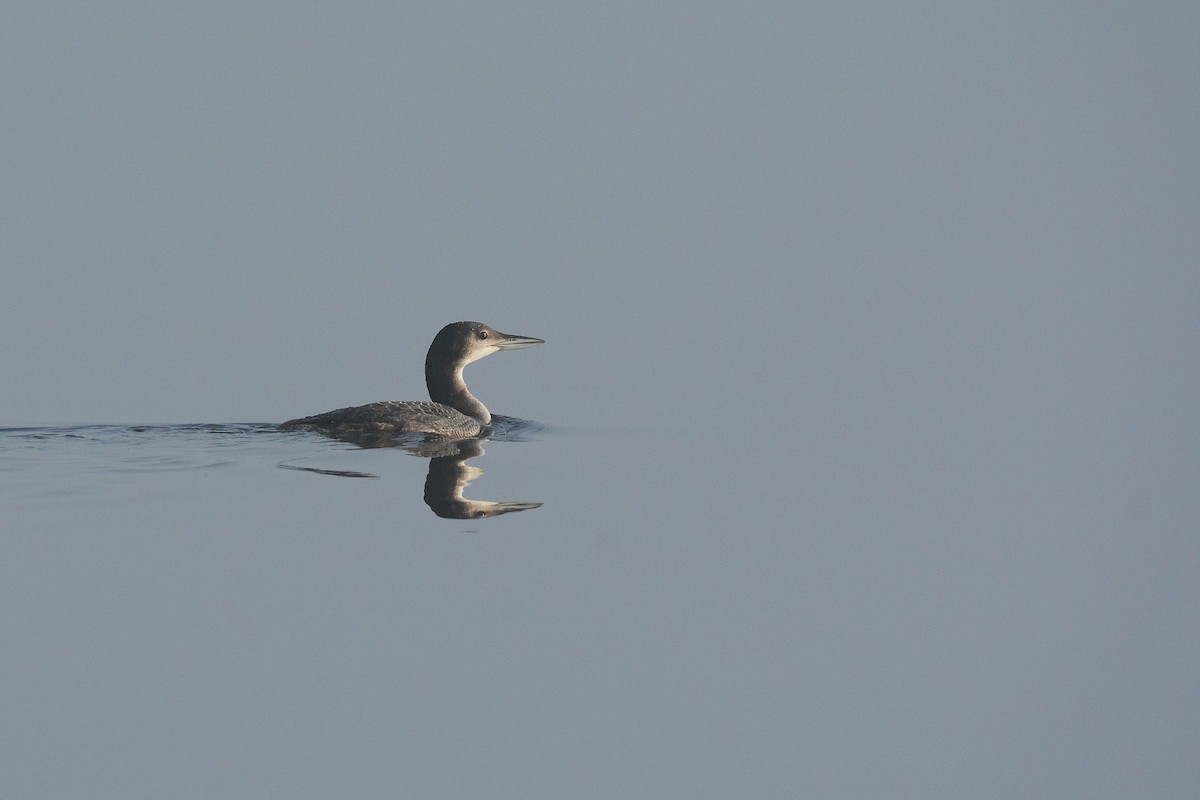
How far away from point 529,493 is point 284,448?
79.4 inches

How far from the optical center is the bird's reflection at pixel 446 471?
9250mm

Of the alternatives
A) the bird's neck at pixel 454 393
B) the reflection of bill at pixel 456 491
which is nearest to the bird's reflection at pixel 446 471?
the reflection of bill at pixel 456 491

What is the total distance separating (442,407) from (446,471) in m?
1.52

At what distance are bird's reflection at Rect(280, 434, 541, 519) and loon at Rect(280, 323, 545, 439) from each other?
9cm

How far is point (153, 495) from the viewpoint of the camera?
29.9ft

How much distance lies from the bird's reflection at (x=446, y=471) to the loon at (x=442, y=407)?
85 mm

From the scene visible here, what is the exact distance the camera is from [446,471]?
1044 cm

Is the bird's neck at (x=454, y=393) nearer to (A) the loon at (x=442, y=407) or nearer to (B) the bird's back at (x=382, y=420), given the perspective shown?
(A) the loon at (x=442, y=407)

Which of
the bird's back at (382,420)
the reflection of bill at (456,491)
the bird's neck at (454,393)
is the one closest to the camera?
the reflection of bill at (456,491)

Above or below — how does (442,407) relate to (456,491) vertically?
above

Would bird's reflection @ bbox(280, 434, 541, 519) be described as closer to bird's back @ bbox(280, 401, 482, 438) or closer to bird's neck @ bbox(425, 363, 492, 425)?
bird's back @ bbox(280, 401, 482, 438)

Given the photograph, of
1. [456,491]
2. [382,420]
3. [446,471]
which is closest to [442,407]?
[382,420]

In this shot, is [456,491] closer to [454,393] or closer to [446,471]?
[446,471]

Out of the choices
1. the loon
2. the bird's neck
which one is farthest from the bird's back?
the bird's neck
